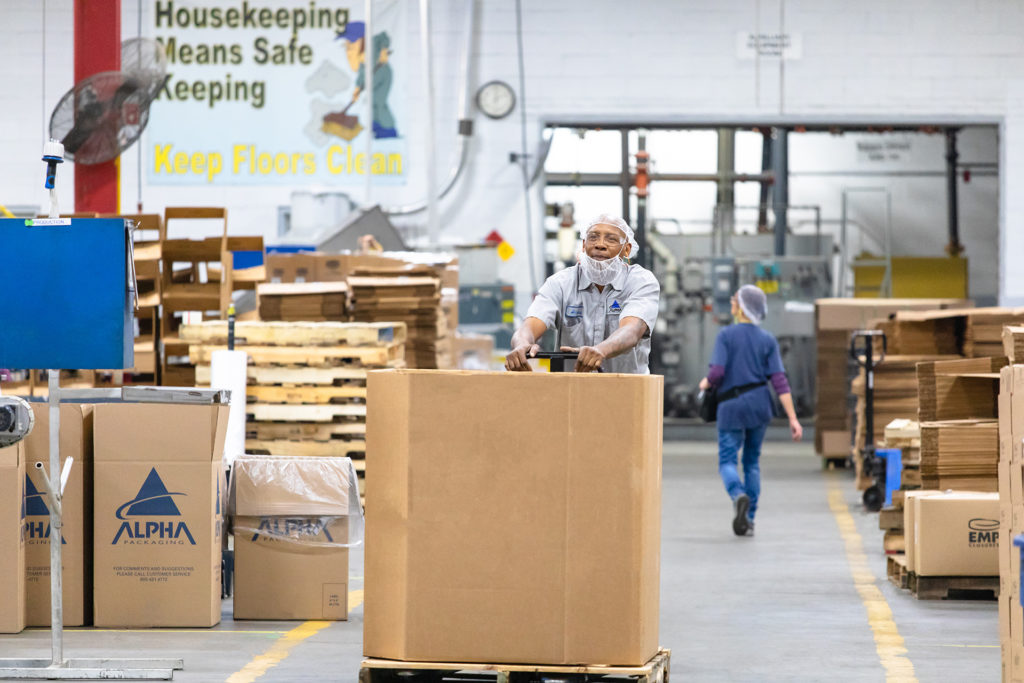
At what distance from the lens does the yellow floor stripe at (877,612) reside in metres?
5.70

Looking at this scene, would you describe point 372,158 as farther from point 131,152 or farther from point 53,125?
point 53,125

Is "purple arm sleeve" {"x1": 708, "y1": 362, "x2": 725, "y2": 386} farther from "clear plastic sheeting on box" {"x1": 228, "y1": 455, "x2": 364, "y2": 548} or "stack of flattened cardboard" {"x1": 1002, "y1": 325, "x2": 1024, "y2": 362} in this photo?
"stack of flattened cardboard" {"x1": 1002, "y1": 325, "x2": 1024, "y2": 362}

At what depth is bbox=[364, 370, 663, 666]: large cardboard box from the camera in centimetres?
439

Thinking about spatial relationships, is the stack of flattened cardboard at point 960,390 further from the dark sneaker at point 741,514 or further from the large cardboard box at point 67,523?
the large cardboard box at point 67,523

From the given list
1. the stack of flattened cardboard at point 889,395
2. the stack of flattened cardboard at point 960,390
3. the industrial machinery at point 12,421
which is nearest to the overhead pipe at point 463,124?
A: the stack of flattened cardboard at point 889,395

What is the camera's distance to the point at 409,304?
11711 mm

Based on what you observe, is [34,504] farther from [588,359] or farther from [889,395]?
[889,395]

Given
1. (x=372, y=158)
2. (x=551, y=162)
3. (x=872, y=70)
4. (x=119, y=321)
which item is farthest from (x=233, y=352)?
(x=551, y=162)

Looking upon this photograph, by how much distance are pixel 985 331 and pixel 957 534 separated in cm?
297

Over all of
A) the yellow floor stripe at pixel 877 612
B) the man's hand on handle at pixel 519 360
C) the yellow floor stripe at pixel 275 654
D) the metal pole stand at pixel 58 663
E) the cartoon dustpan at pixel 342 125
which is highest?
the cartoon dustpan at pixel 342 125

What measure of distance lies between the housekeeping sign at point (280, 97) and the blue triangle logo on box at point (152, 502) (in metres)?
12.1

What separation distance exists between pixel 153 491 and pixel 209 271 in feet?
17.6

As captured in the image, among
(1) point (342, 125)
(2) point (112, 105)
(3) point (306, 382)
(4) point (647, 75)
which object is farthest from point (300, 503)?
(4) point (647, 75)

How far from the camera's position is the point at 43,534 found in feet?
20.6
